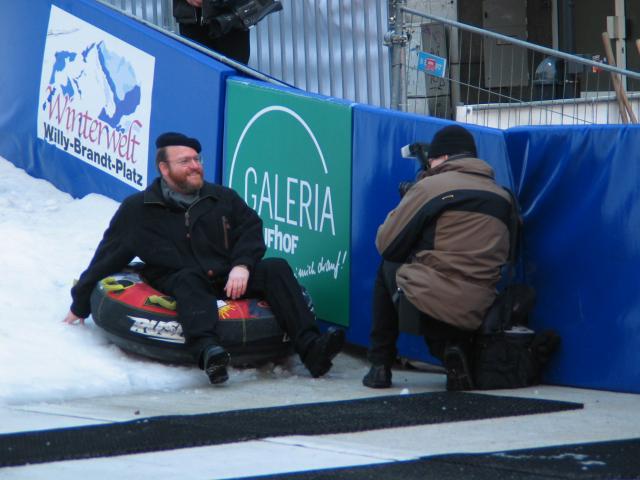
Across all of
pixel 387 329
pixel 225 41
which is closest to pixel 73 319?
pixel 387 329

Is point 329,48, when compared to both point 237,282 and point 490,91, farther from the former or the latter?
point 237,282

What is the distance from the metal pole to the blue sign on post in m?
0.39

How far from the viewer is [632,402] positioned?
6703mm

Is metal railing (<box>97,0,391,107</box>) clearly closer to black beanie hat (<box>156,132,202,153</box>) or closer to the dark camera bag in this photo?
black beanie hat (<box>156,132,202,153</box>)

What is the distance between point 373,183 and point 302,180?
2.31 feet

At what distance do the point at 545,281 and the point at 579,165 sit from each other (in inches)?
25.4

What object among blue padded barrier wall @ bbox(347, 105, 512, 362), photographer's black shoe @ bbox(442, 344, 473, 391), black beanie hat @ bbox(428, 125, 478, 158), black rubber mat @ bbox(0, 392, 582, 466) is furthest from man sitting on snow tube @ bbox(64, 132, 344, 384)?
black beanie hat @ bbox(428, 125, 478, 158)

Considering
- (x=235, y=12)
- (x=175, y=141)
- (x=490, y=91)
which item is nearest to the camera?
(x=175, y=141)

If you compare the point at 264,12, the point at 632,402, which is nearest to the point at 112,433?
the point at 632,402

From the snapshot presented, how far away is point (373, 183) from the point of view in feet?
26.3

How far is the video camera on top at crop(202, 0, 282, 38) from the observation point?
10.2m

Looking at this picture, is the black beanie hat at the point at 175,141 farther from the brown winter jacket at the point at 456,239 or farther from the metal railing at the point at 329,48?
the metal railing at the point at 329,48

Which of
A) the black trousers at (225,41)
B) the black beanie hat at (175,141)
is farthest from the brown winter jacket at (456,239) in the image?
the black trousers at (225,41)

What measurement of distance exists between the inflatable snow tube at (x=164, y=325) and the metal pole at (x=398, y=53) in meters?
2.97
